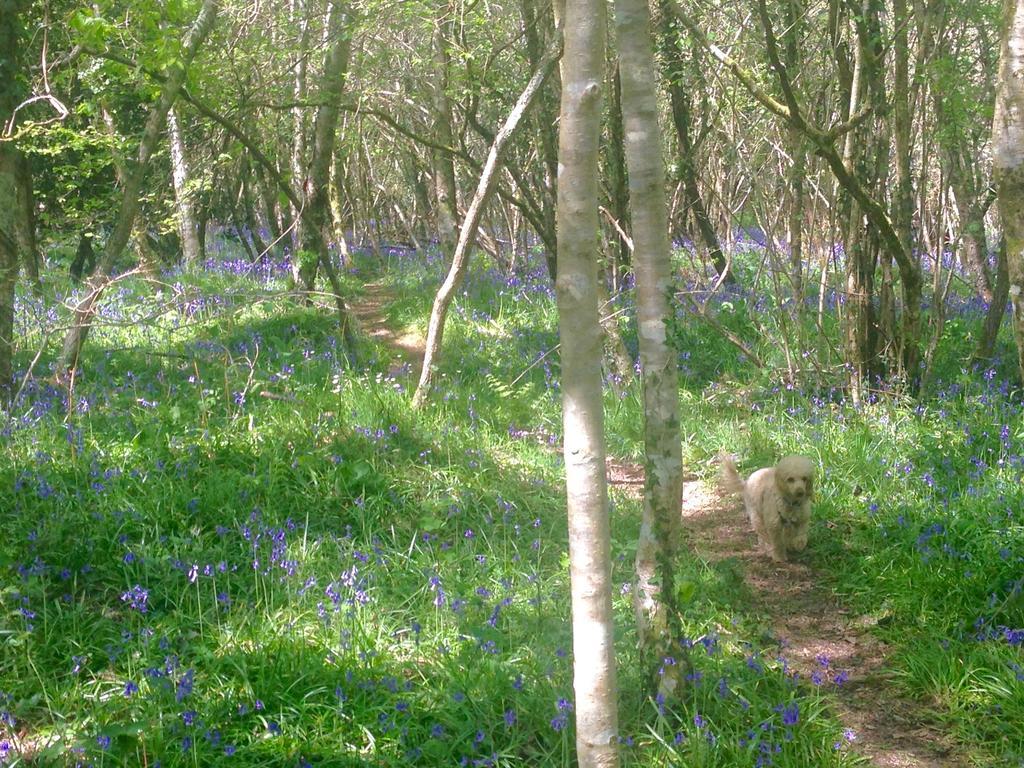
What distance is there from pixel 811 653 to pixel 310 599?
2.56m

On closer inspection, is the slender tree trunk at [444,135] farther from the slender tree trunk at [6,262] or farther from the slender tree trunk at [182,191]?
the slender tree trunk at [6,262]

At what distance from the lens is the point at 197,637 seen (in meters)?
4.45

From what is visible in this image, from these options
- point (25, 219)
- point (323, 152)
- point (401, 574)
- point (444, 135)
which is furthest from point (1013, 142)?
point (25, 219)

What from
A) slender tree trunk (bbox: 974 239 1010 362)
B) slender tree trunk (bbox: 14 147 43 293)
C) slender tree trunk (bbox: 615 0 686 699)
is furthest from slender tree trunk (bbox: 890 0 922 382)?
slender tree trunk (bbox: 14 147 43 293)

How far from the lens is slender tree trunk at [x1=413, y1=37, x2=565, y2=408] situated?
7.88 meters

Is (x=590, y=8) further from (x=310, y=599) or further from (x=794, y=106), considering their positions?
(x=794, y=106)

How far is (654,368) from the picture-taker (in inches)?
154

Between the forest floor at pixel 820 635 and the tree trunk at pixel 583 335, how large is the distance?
155cm

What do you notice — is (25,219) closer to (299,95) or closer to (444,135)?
(299,95)

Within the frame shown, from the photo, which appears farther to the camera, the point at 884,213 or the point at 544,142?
the point at 544,142

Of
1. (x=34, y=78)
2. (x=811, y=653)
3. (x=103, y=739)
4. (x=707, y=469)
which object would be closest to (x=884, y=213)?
(x=707, y=469)

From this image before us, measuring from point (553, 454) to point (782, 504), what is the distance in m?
1.96

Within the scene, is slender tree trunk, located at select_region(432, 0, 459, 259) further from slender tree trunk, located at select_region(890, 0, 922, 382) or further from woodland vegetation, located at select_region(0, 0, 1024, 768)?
slender tree trunk, located at select_region(890, 0, 922, 382)

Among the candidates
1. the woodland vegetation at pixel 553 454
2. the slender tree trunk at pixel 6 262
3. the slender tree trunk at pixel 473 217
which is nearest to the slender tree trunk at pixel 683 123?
the woodland vegetation at pixel 553 454
